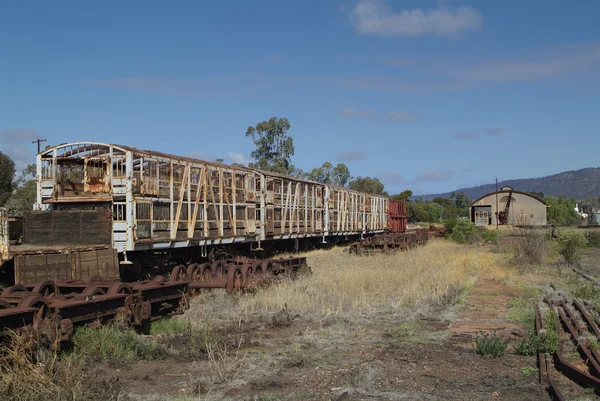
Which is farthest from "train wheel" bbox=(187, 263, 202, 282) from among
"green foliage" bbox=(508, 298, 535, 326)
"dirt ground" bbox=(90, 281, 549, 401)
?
"green foliage" bbox=(508, 298, 535, 326)

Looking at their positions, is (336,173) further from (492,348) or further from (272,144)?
(492,348)

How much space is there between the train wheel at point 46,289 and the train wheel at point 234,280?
4.45 meters

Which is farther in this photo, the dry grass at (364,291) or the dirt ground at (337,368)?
the dry grass at (364,291)

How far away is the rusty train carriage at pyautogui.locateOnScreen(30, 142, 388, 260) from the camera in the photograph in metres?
13.8

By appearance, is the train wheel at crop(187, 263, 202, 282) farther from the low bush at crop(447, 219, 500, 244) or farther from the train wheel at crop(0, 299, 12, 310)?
the low bush at crop(447, 219, 500, 244)

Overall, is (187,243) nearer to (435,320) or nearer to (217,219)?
(217,219)

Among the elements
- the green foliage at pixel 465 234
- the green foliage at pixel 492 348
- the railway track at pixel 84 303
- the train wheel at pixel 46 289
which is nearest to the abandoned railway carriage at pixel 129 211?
the railway track at pixel 84 303

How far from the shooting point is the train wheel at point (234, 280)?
1294 cm

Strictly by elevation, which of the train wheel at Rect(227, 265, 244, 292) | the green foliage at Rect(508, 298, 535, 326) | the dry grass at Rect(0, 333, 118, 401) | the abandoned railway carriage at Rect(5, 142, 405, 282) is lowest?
the green foliage at Rect(508, 298, 535, 326)

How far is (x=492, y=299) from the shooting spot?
13844 millimetres

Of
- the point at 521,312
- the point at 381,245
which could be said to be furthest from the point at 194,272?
the point at 381,245

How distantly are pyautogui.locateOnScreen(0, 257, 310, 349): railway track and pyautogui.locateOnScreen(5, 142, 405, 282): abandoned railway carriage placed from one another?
179 cm

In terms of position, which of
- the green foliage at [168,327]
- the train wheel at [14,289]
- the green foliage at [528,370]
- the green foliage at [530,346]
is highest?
the train wheel at [14,289]

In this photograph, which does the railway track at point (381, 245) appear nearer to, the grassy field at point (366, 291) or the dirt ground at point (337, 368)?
the grassy field at point (366, 291)
